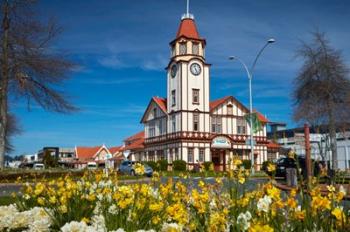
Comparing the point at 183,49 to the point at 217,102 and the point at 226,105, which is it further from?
the point at 226,105

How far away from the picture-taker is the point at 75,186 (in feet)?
19.5

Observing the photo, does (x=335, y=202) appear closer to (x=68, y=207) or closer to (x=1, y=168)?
(x=68, y=207)

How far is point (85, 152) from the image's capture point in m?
99.4

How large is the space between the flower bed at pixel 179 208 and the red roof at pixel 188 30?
44953 mm

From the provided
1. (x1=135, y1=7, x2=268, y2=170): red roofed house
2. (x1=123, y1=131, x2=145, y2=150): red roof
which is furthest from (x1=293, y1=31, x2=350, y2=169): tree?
(x1=123, y1=131, x2=145, y2=150): red roof

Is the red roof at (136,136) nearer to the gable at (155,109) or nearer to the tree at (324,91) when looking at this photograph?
the gable at (155,109)

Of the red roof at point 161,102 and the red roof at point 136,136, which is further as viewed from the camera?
the red roof at point 136,136

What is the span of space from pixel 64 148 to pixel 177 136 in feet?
289

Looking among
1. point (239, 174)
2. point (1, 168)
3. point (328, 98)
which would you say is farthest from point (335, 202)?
point (328, 98)

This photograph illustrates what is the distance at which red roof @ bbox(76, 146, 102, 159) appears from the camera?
3836 inches

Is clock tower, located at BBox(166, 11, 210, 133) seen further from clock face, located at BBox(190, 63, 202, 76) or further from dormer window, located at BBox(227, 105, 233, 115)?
dormer window, located at BBox(227, 105, 233, 115)

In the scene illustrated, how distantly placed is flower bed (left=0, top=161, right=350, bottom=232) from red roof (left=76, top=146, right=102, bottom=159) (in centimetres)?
9209

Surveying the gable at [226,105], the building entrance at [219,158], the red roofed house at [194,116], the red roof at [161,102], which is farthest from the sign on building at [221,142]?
the red roof at [161,102]

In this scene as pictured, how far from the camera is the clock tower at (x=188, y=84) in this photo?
159ft
